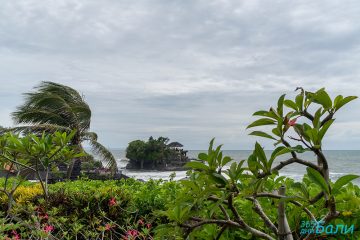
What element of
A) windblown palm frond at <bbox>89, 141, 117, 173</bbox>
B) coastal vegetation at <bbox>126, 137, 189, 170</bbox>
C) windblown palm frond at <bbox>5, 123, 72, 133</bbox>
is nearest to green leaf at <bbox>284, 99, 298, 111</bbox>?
windblown palm frond at <bbox>5, 123, 72, 133</bbox>

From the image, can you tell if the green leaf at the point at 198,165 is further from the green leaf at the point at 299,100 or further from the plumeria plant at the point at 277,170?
the green leaf at the point at 299,100

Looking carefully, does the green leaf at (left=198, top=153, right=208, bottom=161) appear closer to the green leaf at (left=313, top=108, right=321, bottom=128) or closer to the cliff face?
the green leaf at (left=313, top=108, right=321, bottom=128)

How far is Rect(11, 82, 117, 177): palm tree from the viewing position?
16.7 m

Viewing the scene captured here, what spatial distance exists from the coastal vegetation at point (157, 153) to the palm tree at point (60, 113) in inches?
1163

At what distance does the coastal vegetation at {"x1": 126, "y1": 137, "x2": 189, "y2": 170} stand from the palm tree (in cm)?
2954

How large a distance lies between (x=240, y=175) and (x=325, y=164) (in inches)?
10.1

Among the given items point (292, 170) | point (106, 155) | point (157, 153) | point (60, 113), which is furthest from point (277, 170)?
point (292, 170)

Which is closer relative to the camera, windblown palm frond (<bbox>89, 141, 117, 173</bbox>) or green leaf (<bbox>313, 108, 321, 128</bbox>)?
green leaf (<bbox>313, 108, 321, 128</bbox>)

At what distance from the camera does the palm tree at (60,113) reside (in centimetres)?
1666

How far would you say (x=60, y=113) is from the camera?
17.5 m

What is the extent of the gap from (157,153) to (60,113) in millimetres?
31826

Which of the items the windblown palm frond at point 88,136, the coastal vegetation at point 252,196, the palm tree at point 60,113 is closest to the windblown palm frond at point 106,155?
the palm tree at point 60,113

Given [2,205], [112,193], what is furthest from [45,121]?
[112,193]

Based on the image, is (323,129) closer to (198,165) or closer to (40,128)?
(198,165)
